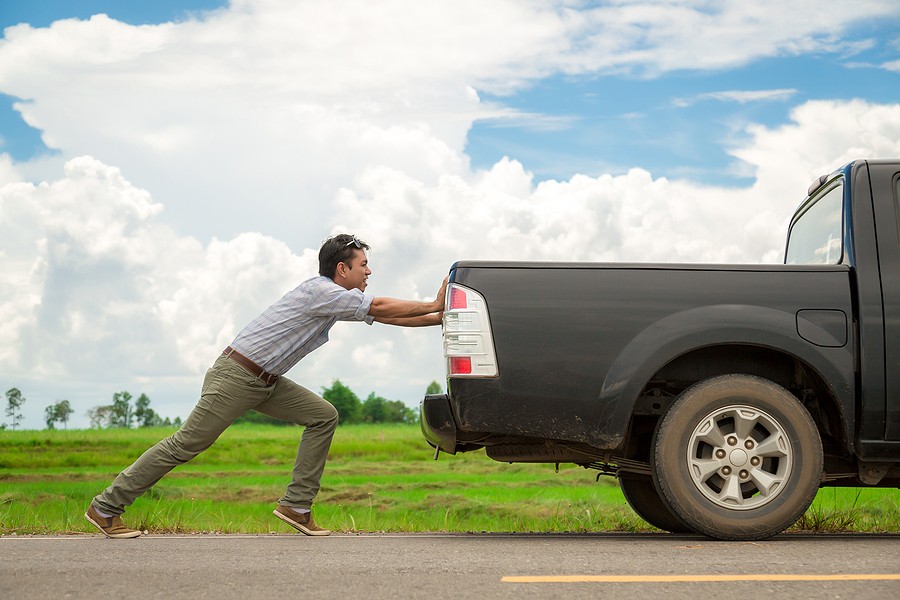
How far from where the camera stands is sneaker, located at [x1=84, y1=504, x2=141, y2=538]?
20.4 ft

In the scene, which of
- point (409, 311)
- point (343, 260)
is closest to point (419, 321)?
point (409, 311)

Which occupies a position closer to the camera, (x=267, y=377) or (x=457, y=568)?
(x=457, y=568)

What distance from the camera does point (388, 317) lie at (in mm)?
6316

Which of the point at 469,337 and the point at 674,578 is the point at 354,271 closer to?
the point at 469,337

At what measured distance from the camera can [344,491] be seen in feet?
100

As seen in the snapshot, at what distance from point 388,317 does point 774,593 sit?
3155mm

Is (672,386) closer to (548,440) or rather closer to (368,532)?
(548,440)

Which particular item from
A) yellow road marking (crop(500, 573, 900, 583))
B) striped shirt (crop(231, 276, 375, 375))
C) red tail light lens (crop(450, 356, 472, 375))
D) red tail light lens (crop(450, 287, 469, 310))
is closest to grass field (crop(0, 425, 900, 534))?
striped shirt (crop(231, 276, 375, 375))

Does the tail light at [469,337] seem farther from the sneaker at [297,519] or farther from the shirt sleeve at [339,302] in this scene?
the sneaker at [297,519]

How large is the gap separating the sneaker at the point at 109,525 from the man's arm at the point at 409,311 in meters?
2.08

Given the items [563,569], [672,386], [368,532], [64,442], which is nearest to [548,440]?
[672,386]

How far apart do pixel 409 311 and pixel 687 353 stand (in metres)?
1.73

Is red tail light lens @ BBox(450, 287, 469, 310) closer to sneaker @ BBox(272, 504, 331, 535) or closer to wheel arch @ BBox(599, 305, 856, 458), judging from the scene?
wheel arch @ BBox(599, 305, 856, 458)

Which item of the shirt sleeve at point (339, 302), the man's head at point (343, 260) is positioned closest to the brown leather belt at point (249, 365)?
the shirt sleeve at point (339, 302)
